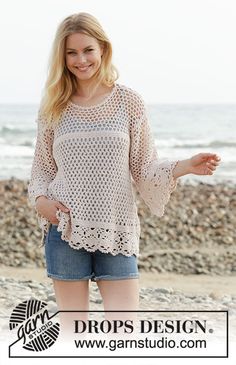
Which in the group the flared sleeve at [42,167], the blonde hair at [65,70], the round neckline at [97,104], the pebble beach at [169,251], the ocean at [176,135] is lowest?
the pebble beach at [169,251]

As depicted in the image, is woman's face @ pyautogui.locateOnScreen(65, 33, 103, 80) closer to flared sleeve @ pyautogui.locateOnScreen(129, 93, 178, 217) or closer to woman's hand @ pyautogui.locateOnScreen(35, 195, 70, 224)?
flared sleeve @ pyautogui.locateOnScreen(129, 93, 178, 217)

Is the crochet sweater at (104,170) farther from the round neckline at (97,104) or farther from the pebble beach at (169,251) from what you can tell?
the pebble beach at (169,251)

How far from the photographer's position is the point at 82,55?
3191 mm

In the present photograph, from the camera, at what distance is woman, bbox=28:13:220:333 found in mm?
3178

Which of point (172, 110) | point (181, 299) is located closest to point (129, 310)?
point (181, 299)

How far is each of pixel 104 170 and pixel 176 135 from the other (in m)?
20.5

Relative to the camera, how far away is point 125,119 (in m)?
3.23

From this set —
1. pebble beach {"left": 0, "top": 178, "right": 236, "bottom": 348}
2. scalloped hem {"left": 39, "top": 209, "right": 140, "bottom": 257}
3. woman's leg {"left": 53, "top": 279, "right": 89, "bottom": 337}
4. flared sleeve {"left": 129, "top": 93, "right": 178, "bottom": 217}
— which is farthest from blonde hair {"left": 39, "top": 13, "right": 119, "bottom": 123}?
pebble beach {"left": 0, "top": 178, "right": 236, "bottom": 348}

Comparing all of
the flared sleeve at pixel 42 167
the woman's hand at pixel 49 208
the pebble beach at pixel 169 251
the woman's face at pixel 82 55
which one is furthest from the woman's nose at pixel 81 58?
the pebble beach at pixel 169 251

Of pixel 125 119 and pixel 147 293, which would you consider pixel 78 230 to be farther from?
pixel 147 293

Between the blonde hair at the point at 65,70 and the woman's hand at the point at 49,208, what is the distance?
13.3 inches

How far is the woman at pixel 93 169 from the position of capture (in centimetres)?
318

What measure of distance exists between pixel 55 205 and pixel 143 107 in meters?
0.55

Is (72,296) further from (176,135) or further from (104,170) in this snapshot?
(176,135)
